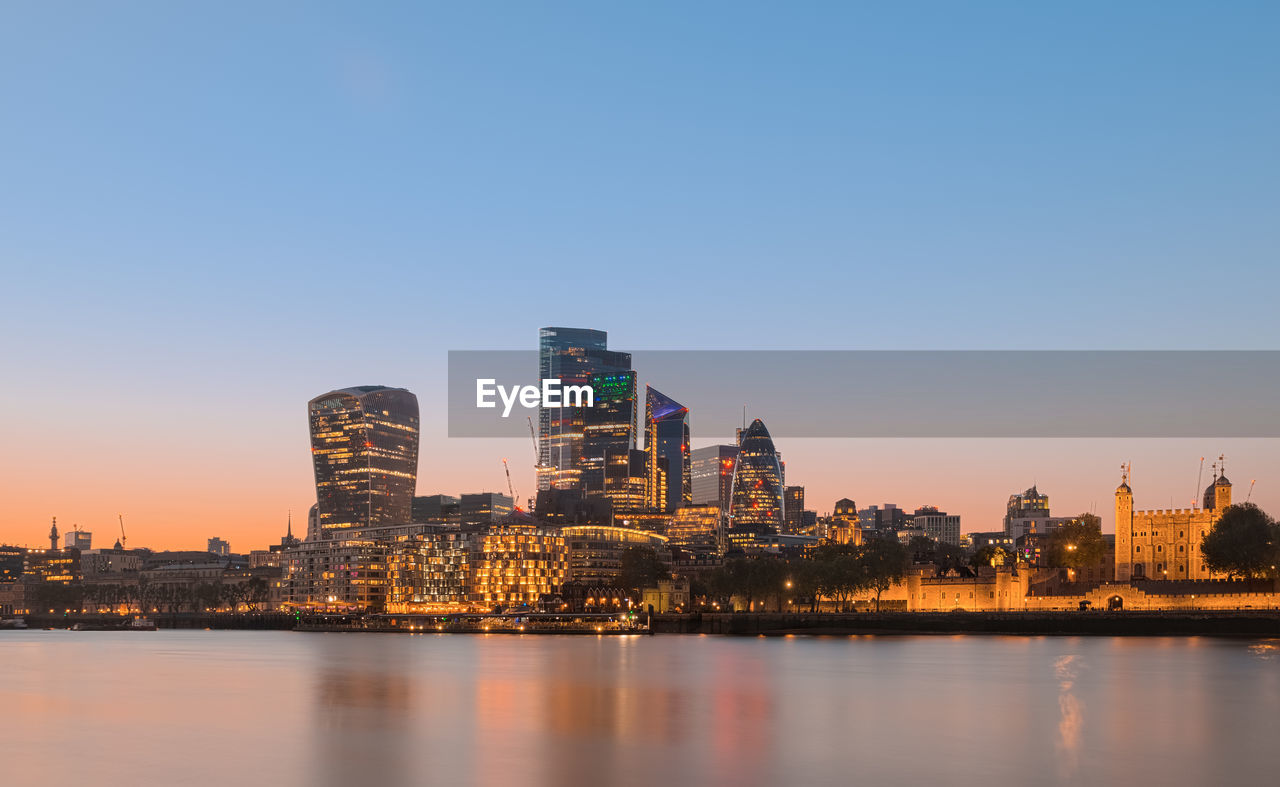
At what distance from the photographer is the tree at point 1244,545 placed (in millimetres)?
142750

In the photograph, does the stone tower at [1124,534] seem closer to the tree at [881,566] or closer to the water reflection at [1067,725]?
the tree at [881,566]

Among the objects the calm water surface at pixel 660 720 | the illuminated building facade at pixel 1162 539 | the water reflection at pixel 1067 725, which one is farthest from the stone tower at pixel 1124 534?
the water reflection at pixel 1067 725

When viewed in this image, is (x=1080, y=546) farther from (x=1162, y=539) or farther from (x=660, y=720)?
(x=660, y=720)

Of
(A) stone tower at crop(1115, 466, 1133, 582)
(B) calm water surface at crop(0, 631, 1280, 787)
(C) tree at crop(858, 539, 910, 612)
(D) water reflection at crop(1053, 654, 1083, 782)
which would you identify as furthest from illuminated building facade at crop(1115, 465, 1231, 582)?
(D) water reflection at crop(1053, 654, 1083, 782)

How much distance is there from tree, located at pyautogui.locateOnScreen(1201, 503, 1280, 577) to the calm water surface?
138ft

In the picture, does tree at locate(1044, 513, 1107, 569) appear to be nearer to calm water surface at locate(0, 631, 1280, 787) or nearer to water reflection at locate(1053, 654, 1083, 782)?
calm water surface at locate(0, 631, 1280, 787)

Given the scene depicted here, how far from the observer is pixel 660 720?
56719 millimetres

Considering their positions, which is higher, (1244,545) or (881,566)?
(1244,545)

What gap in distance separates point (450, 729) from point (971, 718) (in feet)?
75.5

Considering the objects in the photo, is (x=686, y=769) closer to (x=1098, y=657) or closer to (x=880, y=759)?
(x=880, y=759)

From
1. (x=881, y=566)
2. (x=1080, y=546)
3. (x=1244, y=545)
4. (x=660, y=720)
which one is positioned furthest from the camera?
(x=1080, y=546)

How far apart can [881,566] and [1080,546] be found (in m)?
38.3

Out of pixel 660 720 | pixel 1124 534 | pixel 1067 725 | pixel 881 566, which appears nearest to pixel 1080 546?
pixel 1124 534

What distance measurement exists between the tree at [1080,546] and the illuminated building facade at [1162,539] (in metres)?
9.67
